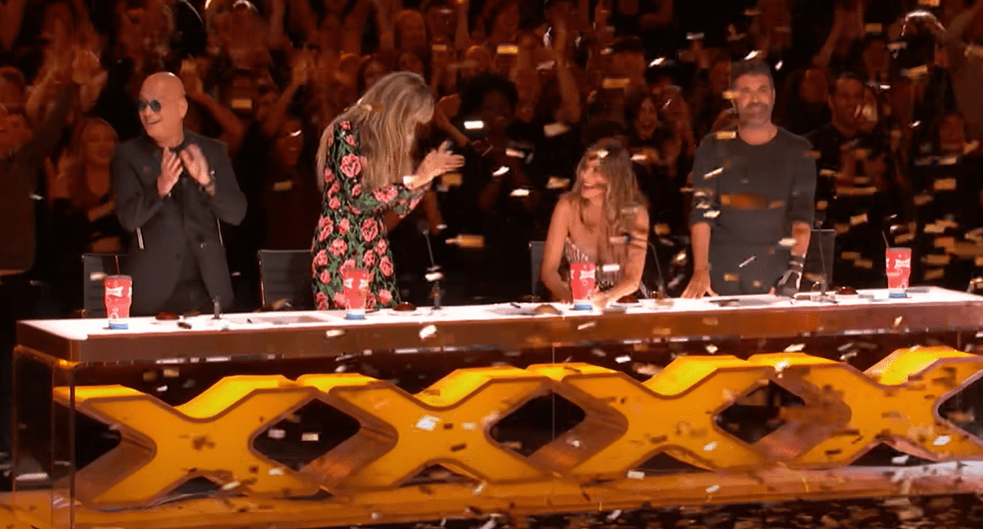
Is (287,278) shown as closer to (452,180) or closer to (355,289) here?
(355,289)

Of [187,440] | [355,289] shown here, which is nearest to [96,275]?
[187,440]

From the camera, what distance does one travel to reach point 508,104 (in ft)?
26.1

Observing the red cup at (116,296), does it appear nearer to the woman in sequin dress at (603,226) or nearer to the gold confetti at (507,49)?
the woman in sequin dress at (603,226)

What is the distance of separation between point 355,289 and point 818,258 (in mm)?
2040

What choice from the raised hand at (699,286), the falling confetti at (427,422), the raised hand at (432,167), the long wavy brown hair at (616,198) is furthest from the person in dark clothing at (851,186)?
the falling confetti at (427,422)

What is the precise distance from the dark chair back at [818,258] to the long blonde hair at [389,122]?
1733mm

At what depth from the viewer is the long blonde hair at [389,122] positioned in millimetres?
5984

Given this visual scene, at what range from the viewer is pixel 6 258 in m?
7.04

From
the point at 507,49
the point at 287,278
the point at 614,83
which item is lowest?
the point at 287,278

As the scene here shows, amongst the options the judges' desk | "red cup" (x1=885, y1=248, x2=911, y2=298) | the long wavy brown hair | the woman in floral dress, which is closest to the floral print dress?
the woman in floral dress

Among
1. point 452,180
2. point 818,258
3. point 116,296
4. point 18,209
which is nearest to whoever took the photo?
point 116,296

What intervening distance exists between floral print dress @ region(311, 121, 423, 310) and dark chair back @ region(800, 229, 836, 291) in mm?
1672

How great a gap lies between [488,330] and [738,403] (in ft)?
4.15

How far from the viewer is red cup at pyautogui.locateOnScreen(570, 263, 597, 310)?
20.1ft
